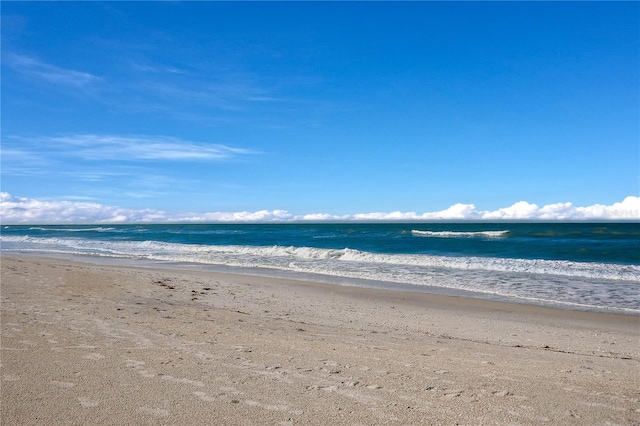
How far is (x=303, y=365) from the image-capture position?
18.1 ft

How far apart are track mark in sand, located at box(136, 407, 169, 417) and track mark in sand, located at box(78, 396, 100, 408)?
46 centimetres

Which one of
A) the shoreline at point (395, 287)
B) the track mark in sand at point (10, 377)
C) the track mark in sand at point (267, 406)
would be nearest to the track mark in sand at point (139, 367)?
the track mark in sand at point (10, 377)

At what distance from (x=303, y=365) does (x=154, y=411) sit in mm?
1976

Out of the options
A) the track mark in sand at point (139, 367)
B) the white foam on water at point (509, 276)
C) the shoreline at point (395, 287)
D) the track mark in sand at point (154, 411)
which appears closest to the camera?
the track mark in sand at point (154, 411)

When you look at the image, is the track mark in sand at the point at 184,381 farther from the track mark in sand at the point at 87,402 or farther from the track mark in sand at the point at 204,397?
the track mark in sand at the point at 87,402

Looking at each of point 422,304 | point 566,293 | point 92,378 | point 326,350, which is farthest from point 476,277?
point 92,378

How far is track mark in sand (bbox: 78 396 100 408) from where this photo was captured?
4.20m

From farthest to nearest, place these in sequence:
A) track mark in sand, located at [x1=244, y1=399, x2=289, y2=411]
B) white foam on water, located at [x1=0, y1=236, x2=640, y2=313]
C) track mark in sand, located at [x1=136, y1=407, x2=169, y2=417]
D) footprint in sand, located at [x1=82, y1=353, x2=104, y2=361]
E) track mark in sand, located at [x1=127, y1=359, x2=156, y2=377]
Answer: white foam on water, located at [x1=0, y1=236, x2=640, y2=313], footprint in sand, located at [x1=82, y1=353, x2=104, y2=361], track mark in sand, located at [x1=127, y1=359, x2=156, y2=377], track mark in sand, located at [x1=244, y1=399, x2=289, y2=411], track mark in sand, located at [x1=136, y1=407, x2=169, y2=417]

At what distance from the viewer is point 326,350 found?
6352mm

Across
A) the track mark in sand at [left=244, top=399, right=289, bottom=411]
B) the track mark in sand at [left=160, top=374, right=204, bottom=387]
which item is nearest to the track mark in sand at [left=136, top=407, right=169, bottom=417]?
the track mark in sand at [left=160, top=374, right=204, bottom=387]

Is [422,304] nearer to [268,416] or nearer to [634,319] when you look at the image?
[634,319]

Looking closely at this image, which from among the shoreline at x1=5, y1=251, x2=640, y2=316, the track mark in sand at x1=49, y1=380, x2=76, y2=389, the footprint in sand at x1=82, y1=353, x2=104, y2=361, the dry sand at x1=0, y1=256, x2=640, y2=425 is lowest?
the shoreline at x1=5, y1=251, x2=640, y2=316

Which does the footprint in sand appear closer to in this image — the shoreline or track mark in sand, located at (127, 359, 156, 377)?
track mark in sand, located at (127, 359, 156, 377)

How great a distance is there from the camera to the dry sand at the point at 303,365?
13.5 ft
